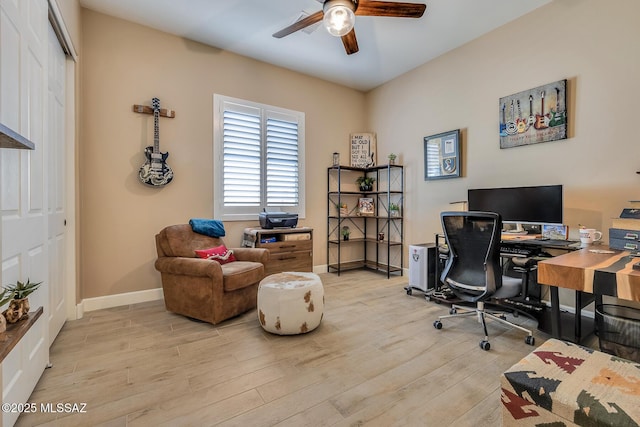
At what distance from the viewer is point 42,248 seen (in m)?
1.77

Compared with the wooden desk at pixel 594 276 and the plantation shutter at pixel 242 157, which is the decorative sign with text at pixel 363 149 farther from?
the wooden desk at pixel 594 276

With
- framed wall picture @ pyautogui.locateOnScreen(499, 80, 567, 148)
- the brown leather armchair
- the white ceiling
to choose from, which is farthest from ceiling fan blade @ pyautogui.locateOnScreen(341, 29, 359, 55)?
the brown leather armchair

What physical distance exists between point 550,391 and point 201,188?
11.8 feet

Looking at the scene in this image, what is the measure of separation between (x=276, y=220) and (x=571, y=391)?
3.11m

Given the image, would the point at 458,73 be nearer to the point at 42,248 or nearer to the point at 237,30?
the point at 237,30

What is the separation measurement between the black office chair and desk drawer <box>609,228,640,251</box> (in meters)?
0.69

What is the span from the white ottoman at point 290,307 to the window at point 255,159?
1.71m

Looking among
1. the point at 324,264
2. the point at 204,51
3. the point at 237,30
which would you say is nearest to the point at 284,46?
the point at 237,30

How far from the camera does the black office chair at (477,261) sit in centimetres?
218

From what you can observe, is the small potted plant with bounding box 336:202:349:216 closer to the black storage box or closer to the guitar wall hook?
the guitar wall hook

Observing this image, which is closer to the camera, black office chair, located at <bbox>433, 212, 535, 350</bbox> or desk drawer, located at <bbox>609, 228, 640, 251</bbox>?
desk drawer, located at <bbox>609, 228, 640, 251</bbox>

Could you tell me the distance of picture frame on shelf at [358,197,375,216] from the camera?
183 inches

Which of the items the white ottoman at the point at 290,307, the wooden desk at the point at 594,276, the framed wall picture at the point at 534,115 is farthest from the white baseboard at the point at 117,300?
the framed wall picture at the point at 534,115

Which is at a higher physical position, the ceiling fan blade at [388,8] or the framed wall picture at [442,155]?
the ceiling fan blade at [388,8]
